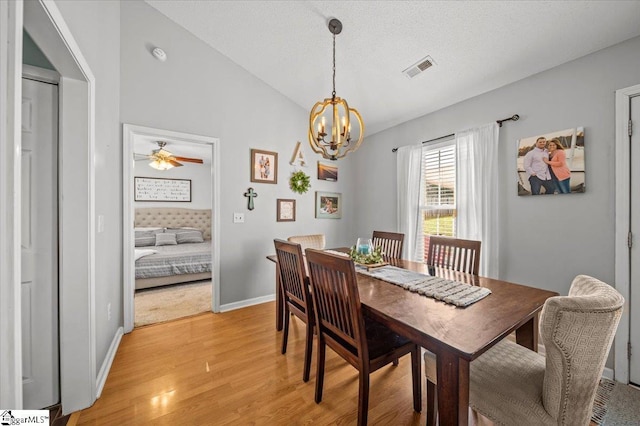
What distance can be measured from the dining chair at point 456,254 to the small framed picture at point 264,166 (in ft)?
7.05

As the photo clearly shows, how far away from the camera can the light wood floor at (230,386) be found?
149 centimetres

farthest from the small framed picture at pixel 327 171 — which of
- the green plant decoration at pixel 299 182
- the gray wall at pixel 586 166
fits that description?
the gray wall at pixel 586 166


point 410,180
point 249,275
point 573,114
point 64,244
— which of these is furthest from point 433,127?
point 64,244

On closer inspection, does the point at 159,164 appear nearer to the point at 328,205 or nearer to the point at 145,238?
the point at 145,238

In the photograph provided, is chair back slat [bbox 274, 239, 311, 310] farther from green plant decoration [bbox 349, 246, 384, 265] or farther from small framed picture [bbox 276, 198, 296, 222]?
small framed picture [bbox 276, 198, 296, 222]

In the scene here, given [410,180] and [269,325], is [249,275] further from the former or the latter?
[410,180]

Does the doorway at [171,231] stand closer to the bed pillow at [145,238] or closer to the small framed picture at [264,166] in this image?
the bed pillow at [145,238]

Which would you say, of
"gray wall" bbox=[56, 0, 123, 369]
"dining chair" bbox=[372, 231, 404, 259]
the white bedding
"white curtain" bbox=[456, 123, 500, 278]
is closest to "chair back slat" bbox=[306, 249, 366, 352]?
"dining chair" bbox=[372, 231, 404, 259]

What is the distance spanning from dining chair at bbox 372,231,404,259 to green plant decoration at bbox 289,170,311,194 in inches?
50.8

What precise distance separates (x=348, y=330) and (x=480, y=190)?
6.75 ft

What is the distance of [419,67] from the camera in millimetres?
2496

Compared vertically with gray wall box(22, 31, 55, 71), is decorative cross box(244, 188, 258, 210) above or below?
below

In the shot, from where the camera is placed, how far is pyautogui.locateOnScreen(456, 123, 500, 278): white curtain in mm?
2438

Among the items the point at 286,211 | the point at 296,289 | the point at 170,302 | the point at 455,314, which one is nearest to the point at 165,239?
the point at 170,302
